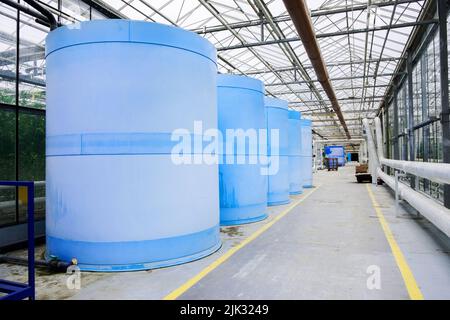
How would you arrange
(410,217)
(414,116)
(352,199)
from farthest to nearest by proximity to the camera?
1. (414,116)
2. (352,199)
3. (410,217)

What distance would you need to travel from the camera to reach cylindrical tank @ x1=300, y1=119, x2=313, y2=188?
18.3 metres

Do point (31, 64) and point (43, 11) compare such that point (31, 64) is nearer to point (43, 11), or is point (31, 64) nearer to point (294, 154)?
point (43, 11)

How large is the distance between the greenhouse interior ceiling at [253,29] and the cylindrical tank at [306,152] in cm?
328

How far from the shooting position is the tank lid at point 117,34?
17.3 ft

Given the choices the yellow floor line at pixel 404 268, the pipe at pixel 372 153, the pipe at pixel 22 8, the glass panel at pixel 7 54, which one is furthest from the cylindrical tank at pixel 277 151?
the pipe at pixel 372 153

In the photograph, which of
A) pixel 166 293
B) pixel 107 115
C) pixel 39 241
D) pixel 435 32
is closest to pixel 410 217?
pixel 435 32

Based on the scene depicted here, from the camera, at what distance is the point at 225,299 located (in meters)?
4.10

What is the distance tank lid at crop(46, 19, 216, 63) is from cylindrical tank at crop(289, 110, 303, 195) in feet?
34.3

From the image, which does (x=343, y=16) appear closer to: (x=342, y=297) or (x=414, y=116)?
(x=414, y=116)

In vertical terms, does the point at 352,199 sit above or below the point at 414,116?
below

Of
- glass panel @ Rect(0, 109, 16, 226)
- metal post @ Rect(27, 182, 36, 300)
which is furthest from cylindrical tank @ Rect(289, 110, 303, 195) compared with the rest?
metal post @ Rect(27, 182, 36, 300)

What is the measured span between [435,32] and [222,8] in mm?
7501

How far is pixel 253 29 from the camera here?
15.1 metres

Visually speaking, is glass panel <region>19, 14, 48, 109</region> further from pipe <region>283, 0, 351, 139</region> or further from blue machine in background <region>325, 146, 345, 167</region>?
blue machine in background <region>325, 146, 345, 167</region>
